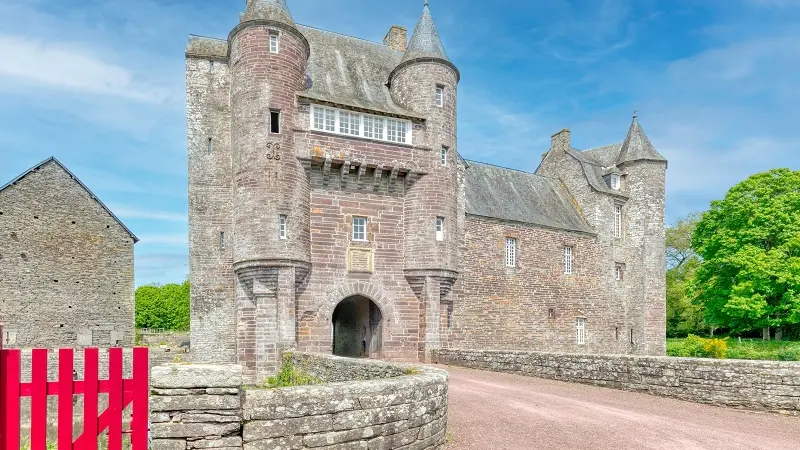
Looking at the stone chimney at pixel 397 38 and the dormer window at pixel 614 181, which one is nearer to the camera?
the stone chimney at pixel 397 38

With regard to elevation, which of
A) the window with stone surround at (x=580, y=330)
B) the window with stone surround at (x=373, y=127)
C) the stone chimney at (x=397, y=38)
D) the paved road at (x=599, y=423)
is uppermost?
the stone chimney at (x=397, y=38)

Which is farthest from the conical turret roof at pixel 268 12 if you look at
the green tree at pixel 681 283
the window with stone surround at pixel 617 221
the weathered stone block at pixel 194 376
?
the green tree at pixel 681 283

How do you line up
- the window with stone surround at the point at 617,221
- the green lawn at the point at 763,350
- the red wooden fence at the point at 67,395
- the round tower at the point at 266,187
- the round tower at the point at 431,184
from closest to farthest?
the red wooden fence at the point at 67,395 < the round tower at the point at 266,187 < the round tower at the point at 431,184 < the green lawn at the point at 763,350 < the window with stone surround at the point at 617,221

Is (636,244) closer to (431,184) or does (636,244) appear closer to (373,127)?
(431,184)

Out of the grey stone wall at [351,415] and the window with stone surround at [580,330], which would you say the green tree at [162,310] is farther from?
the grey stone wall at [351,415]

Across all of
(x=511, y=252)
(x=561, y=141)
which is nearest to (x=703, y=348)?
(x=511, y=252)

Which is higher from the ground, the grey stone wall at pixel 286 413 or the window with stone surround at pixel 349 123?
the window with stone surround at pixel 349 123

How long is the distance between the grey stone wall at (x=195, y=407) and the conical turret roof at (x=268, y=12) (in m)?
16.6

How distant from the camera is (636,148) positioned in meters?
32.0

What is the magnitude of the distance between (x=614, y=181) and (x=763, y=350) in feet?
38.9

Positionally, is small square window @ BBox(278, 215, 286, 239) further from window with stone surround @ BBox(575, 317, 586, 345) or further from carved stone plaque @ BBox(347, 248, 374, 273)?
window with stone surround @ BBox(575, 317, 586, 345)

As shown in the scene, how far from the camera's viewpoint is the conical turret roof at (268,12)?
63.5ft

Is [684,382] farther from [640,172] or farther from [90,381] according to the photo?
[640,172]

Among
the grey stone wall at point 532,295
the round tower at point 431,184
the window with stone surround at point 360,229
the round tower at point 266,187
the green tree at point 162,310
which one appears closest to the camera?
the round tower at point 266,187
